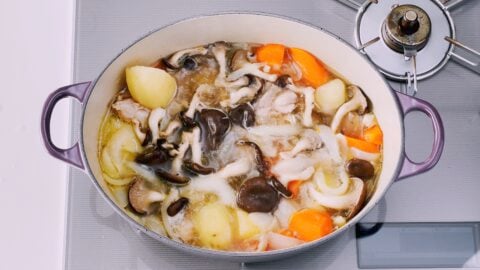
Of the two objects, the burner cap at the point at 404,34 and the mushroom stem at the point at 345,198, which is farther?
the burner cap at the point at 404,34

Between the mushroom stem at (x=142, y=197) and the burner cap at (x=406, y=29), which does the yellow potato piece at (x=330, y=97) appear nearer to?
the burner cap at (x=406, y=29)

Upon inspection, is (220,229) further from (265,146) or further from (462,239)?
(462,239)

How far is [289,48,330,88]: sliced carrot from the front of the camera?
1004 mm

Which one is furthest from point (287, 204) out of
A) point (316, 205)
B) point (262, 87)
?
point (262, 87)

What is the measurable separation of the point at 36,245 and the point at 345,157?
0.46 m

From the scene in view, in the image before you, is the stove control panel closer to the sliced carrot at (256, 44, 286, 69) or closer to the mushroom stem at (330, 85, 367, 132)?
the mushroom stem at (330, 85, 367, 132)

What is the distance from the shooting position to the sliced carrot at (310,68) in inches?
39.5

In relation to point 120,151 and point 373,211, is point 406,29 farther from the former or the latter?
point 120,151

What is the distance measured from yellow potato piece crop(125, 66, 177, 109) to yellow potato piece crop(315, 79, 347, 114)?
0.21 m

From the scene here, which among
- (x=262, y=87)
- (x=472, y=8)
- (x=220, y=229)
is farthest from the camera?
(x=472, y=8)

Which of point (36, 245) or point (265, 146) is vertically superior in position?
point (265, 146)

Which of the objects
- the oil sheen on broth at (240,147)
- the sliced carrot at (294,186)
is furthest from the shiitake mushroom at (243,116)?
the sliced carrot at (294,186)

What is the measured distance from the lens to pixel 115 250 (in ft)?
3.18

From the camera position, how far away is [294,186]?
94 cm
